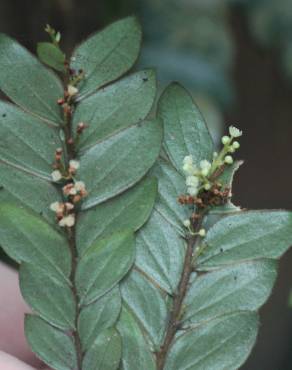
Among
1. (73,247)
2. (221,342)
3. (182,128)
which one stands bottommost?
(221,342)

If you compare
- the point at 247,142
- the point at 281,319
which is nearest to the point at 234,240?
Result: the point at 281,319

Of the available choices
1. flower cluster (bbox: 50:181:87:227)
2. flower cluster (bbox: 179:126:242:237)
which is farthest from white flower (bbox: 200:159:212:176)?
flower cluster (bbox: 50:181:87:227)

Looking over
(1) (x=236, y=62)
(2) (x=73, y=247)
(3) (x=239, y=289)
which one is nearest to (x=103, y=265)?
(2) (x=73, y=247)

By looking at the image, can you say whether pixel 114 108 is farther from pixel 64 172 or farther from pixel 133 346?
pixel 133 346

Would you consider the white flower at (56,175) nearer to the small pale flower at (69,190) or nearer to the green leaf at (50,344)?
the small pale flower at (69,190)

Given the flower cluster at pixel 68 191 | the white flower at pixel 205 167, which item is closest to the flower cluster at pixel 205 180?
the white flower at pixel 205 167

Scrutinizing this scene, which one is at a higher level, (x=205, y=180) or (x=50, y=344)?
(x=205, y=180)
